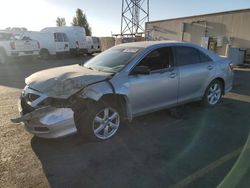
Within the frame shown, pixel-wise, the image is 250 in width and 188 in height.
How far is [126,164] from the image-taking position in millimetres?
3383

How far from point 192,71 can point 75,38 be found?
19.7 m

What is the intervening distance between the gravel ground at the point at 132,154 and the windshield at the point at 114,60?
4.02 ft

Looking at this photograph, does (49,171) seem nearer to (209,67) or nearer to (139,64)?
(139,64)

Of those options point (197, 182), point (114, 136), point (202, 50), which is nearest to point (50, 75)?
point (114, 136)

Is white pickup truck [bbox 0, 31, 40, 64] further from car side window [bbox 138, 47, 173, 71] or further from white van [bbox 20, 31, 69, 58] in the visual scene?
car side window [bbox 138, 47, 173, 71]

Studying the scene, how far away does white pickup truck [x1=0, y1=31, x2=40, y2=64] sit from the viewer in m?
15.8

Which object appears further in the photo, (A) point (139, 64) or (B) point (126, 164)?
(A) point (139, 64)

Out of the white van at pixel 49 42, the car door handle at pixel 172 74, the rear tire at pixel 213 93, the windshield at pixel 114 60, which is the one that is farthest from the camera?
the white van at pixel 49 42

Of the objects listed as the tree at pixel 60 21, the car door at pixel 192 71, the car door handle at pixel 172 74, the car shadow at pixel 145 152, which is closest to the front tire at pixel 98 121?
the car shadow at pixel 145 152

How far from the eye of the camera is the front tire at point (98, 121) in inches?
151

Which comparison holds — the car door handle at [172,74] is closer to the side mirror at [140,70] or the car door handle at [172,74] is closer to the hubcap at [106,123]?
the side mirror at [140,70]

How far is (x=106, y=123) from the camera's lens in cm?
410

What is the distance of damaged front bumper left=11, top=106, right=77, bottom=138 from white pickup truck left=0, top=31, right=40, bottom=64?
14.1m

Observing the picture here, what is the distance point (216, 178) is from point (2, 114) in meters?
4.67
